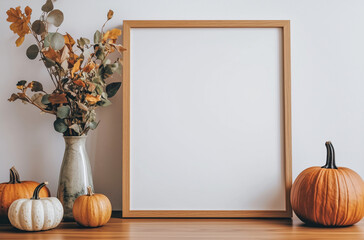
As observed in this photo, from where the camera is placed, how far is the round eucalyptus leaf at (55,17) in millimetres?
1207

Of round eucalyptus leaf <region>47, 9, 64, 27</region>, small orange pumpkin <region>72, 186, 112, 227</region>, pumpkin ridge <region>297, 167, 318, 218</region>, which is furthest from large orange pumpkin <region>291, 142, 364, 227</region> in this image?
round eucalyptus leaf <region>47, 9, 64, 27</region>

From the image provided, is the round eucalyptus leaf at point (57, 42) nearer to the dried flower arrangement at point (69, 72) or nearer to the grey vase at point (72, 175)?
the dried flower arrangement at point (69, 72)

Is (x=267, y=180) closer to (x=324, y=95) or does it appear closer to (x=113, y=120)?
(x=324, y=95)

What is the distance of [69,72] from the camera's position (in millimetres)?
1165

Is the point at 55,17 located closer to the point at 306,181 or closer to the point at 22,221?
the point at 22,221

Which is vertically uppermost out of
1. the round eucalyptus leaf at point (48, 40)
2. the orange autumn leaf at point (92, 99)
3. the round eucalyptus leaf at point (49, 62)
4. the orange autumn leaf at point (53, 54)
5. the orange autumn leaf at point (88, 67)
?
the round eucalyptus leaf at point (48, 40)

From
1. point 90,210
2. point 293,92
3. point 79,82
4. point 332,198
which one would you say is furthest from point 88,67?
point 332,198

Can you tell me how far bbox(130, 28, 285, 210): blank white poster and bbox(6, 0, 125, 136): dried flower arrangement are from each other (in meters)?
0.09

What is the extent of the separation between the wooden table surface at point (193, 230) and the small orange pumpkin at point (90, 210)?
0.07 ft

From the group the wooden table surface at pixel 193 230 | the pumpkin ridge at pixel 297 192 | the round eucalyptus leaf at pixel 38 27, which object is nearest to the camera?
the wooden table surface at pixel 193 230

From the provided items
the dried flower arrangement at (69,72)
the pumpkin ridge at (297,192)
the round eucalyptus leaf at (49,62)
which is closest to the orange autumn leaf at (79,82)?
the dried flower arrangement at (69,72)

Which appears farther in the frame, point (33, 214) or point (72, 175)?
point (72, 175)

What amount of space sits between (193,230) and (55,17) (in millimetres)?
766

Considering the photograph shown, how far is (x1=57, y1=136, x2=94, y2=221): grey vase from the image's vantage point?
115 centimetres
